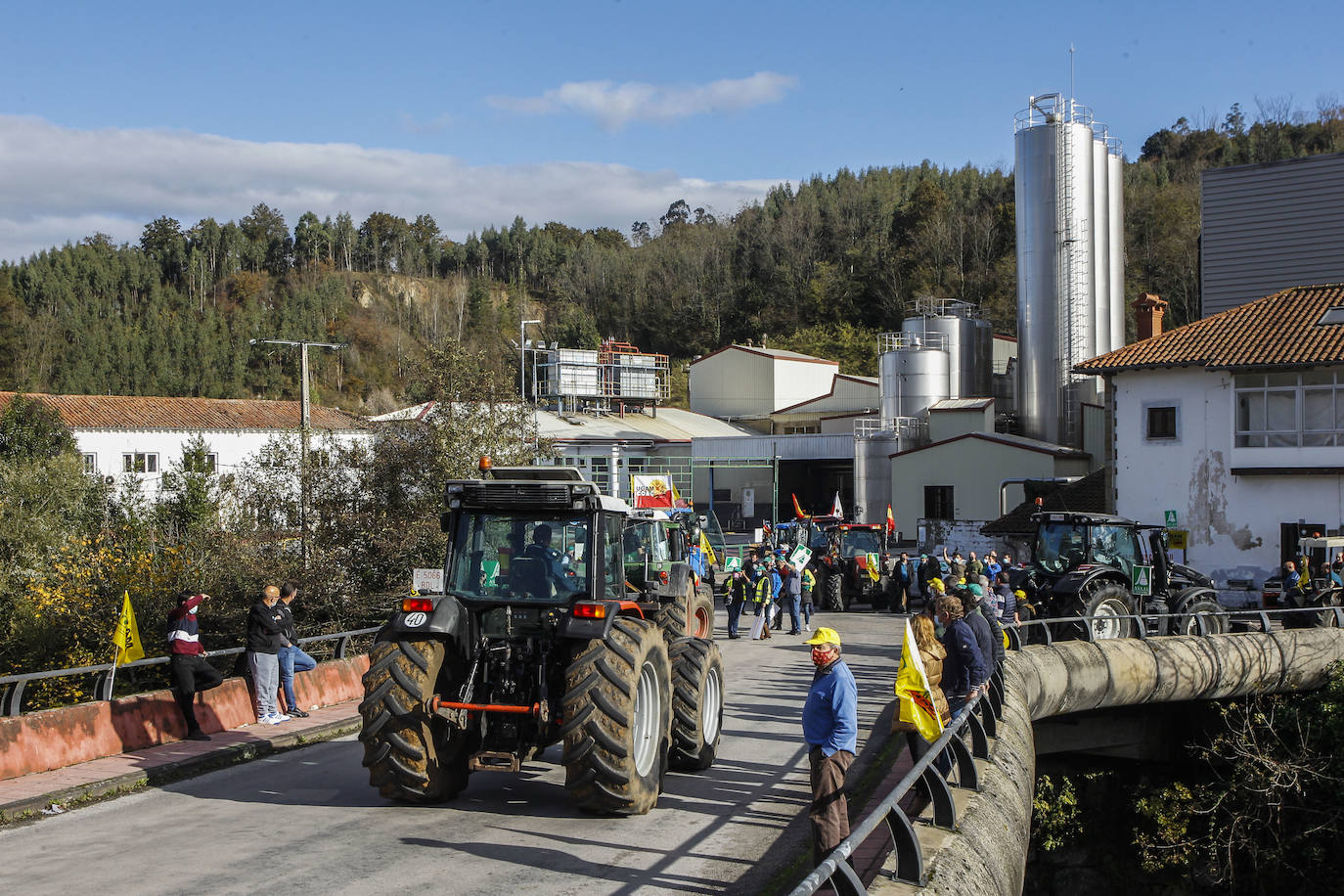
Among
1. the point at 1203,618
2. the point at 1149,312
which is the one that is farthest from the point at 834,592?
the point at 1149,312

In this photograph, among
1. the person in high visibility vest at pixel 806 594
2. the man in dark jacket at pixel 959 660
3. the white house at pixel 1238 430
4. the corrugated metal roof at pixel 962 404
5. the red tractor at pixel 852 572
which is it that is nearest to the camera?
the man in dark jacket at pixel 959 660

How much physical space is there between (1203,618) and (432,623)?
552 inches

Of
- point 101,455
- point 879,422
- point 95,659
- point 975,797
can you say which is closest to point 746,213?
point 879,422

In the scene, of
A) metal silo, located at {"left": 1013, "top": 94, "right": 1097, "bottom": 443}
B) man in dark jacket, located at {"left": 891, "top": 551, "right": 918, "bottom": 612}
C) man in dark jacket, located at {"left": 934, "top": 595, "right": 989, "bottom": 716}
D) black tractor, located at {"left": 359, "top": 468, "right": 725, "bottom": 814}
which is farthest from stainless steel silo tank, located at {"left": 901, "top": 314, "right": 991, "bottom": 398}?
black tractor, located at {"left": 359, "top": 468, "right": 725, "bottom": 814}

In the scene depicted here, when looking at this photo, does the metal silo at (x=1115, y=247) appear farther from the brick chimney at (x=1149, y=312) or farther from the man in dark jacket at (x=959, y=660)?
the man in dark jacket at (x=959, y=660)

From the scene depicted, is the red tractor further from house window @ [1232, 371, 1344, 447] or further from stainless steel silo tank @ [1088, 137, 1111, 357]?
stainless steel silo tank @ [1088, 137, 1111, 357]

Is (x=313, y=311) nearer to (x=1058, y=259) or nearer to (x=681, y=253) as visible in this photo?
(x=681, y=253)

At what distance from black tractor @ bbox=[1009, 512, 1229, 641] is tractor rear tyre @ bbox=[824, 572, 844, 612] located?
852 centimetres

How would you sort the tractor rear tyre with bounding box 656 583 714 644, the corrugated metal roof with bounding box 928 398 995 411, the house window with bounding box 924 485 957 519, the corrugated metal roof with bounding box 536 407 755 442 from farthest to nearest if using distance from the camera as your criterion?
the corrugated metal roof with bounding box 536 407 755 442, the corrugated metal roof with bounding box 928 398 995 411, the house window with bounding box 924 485 957 519, the tractor rear tyre with bounding box 656 583 714 644

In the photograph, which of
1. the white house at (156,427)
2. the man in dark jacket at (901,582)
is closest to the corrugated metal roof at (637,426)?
the white house at (156,427)

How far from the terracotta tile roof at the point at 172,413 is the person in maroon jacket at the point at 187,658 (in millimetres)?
41098

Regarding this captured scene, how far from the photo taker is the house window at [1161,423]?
1231 inches

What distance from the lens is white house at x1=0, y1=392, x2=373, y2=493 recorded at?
174 ft

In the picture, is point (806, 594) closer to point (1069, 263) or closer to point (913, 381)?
point (1069, 263)
